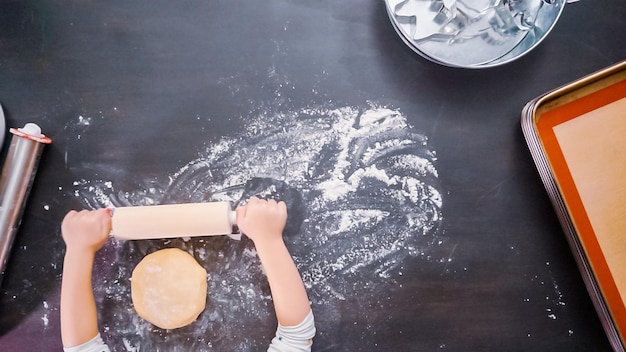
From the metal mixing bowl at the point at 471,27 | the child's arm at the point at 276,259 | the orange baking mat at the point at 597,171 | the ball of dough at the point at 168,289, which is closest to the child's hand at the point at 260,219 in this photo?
the child's arm at the point at 276,259

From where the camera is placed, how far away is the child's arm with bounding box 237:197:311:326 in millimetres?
854

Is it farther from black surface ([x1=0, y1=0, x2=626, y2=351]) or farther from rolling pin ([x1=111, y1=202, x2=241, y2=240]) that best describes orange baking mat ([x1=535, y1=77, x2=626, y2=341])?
rolling pin ([x1=111, y1=202, x2=241, y2=240])

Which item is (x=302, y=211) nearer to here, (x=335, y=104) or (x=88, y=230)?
(x=335, y=104)

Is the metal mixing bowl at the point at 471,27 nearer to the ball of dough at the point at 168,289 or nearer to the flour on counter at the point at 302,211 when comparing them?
the flour on counter at the point at 302,211

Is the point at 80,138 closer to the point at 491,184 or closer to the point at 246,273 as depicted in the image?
the point at 246,273

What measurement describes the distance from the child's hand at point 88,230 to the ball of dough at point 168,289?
0.09 m

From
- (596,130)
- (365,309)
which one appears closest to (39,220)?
(365,309)

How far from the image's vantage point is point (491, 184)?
963mm

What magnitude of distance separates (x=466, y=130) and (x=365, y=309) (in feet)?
1.20

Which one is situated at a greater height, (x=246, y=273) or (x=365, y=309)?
(x=246, y=273)

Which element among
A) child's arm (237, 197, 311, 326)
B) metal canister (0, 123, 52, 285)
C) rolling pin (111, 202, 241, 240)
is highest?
metal canister (0, 123, 52, 285)

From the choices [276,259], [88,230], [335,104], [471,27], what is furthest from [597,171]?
[88,230]

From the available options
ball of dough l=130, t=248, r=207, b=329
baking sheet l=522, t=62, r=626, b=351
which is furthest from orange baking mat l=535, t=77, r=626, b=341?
ball of dough l=130, t=248, r=207, b=329

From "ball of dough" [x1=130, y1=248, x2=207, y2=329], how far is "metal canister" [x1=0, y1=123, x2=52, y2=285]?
22cm
